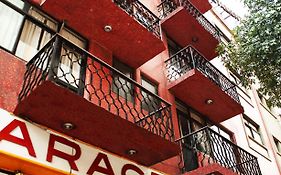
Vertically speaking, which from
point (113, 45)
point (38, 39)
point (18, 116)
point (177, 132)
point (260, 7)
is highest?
point (260, 7)

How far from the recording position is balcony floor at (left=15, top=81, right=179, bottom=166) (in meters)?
5.21

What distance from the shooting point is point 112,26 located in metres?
8.26

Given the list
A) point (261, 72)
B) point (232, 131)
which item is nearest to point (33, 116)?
point (261, 72)

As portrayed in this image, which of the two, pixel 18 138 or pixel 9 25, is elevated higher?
pixel 9 25

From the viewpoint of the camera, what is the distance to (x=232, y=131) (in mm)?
12445

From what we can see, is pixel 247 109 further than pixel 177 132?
Yes

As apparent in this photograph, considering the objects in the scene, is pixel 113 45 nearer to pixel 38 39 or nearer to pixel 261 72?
pixel 38 39

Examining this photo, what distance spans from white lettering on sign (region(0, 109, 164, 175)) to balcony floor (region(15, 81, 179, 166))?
172 mm

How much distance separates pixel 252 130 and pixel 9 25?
39.9ft

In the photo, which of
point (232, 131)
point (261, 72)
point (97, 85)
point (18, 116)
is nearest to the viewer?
point (18, 116)

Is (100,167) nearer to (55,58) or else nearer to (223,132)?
(55,58)

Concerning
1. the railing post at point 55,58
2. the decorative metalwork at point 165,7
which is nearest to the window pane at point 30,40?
the railing post at point 55,58

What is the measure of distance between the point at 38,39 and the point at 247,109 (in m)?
11.6

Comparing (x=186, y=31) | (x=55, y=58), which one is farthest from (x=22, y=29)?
(x=186, y=31)
